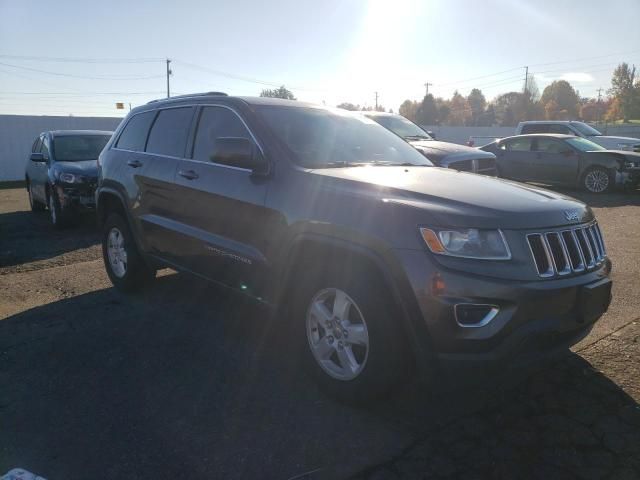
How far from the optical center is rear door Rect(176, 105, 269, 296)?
144 inches

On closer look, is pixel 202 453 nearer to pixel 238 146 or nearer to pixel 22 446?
pixel 22 446

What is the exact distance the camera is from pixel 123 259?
217 inches

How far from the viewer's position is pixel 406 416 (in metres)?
3.13

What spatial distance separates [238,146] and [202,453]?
1937mm

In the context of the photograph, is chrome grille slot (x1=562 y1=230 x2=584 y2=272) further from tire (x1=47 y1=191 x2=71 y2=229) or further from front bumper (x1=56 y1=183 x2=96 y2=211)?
tire (x1=47 y1=191 x2=71 y2=229)

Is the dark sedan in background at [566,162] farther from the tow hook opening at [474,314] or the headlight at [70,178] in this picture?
the tow hook opening at [474,314]

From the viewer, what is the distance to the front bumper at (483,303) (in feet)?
8.54

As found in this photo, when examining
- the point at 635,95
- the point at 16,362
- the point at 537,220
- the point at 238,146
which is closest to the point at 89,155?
the point at 16,362

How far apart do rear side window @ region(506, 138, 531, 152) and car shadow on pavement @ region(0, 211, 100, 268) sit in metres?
11.5

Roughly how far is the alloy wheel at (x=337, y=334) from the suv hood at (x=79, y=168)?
23.9 ft

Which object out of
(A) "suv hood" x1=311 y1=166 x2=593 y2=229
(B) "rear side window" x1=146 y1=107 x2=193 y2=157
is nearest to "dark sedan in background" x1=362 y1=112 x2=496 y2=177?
(B) "rear side window" x1=146 y1=107 x2=193 y2=157

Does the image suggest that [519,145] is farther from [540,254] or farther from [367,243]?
[367,243]

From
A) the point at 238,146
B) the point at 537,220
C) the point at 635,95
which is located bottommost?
the point at 537,220

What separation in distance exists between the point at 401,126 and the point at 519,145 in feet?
18.0
